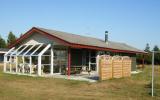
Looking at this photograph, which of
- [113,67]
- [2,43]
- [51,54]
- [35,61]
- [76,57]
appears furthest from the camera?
[2,43]

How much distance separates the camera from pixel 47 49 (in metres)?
23.9

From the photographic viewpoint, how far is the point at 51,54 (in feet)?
78.8

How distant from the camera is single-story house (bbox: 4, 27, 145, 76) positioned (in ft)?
76.3

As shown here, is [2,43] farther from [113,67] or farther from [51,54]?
[113,67]

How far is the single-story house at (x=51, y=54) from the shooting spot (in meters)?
23.3

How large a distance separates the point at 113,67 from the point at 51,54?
551cm

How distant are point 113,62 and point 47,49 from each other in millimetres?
5794

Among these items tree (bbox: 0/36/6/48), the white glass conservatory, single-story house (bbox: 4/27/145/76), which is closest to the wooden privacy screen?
single-story house (bbox: 4/27/145/76)

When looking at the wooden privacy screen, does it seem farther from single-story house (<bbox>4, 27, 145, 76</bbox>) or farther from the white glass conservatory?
the white glass conservatory

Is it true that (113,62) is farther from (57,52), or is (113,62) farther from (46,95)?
(46,95)

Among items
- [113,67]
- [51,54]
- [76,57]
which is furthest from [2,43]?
[113,67]

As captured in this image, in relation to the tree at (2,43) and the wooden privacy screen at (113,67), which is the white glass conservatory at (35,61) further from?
the tree at (2,43)

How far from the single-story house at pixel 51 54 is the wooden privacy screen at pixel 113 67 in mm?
3104

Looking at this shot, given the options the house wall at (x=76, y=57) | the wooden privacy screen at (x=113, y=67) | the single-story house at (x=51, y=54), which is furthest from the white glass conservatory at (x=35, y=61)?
the wooden privacy screen at (x=113, y=67)
